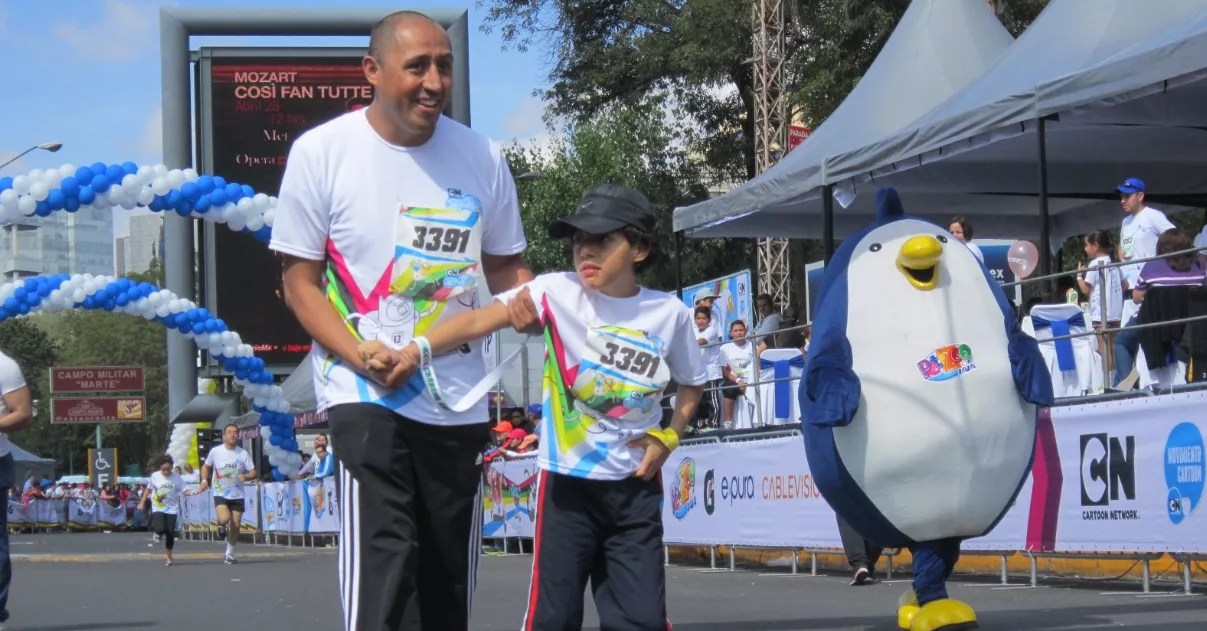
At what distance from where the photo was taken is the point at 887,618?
837 cm

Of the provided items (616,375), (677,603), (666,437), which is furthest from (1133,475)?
(616,375)

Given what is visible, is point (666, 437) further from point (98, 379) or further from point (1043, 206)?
point (98, 379)

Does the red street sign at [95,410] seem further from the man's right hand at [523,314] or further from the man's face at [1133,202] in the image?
the man's right hand at [523,314]

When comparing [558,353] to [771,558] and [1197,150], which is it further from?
[1197,150]

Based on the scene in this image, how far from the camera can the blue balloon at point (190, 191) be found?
19484 mm

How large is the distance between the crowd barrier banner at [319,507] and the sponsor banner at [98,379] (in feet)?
140

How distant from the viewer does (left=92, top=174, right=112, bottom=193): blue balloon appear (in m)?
19.1

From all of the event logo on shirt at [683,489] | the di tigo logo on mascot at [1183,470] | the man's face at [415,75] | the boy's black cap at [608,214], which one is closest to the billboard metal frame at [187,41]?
the event logo on shirt at [683,489]

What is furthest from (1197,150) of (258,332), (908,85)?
(258,332)

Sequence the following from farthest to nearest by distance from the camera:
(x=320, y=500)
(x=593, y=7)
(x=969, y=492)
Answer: (x=593, y=7), (x=320, y=500), (x=969, y=492)

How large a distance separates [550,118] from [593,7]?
8.42 feet

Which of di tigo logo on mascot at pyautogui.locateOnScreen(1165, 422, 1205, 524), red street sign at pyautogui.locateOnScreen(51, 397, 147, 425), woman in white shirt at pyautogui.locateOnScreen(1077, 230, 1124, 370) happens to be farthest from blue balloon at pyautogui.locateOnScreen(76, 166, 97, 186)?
red street sign at pyautogui.locateOnScreen(51, 397, 147, 425)

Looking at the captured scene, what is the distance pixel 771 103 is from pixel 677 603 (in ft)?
56.3

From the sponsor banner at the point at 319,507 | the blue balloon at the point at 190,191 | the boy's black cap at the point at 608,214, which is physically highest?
the blue balloon at the point at 190,191
